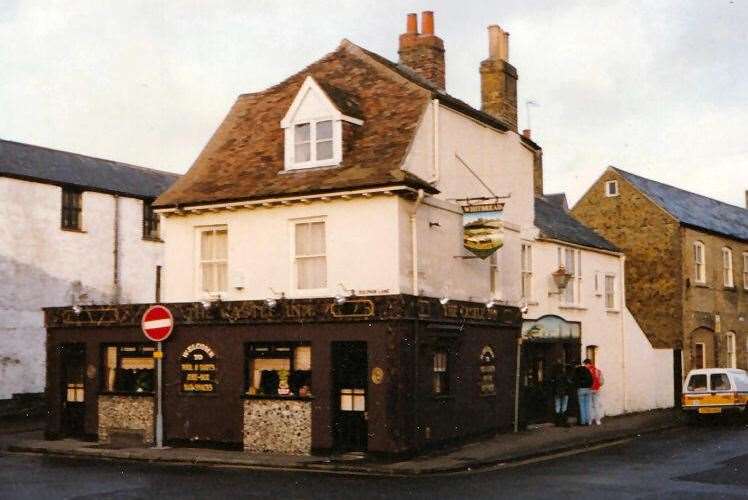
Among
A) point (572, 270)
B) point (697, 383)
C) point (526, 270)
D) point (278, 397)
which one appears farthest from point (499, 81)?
point (278, 397)

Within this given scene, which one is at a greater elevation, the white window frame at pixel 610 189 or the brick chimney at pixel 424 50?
the brick chimney at pixel 424 50

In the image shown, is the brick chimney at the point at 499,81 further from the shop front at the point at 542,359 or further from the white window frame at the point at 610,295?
the white window frame at the point at 610,295

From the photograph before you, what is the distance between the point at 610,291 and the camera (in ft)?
117

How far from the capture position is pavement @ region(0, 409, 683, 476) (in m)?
19.6

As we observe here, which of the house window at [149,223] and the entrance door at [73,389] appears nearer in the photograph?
the entrance door at [73,389]

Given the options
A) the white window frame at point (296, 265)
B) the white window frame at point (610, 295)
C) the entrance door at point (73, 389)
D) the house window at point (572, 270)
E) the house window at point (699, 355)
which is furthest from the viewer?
the house window at point (699, 355)

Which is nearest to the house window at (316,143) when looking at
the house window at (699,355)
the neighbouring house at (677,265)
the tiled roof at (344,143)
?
the tiled roof at (344,143)

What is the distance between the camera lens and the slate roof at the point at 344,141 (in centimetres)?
2280

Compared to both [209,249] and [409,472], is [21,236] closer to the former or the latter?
[209,249]

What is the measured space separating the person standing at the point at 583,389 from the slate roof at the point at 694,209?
41.3 feet

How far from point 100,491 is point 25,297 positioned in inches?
791

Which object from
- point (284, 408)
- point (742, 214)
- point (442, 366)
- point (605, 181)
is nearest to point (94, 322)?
point (284, 408)

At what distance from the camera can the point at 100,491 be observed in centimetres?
1573

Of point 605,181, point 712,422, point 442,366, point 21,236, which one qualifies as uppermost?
point 605,181
